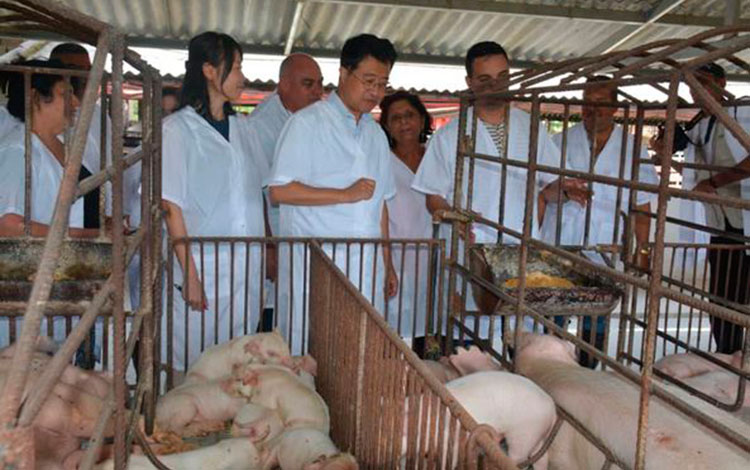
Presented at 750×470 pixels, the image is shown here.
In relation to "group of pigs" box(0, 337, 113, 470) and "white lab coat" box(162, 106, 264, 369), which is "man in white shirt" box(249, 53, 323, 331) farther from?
"group of pigs" box(0, 337, 113, 470)

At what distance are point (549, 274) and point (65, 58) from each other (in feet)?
8.12

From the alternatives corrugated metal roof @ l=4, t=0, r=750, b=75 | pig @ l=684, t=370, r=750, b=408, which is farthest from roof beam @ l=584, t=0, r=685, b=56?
pig @ l=684, t=370, r=750, b=408

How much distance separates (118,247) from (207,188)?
5.91 ft

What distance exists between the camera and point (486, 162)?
369 cm

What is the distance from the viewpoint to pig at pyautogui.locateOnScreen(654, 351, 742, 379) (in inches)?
124

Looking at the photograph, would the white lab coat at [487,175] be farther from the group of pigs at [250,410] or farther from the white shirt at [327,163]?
the group of pigs at [250,410]

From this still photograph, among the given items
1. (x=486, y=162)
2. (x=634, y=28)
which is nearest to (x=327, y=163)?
(x=486, y=162)

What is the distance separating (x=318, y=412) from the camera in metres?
2.44

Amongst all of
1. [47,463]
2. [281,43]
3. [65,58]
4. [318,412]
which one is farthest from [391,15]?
[47,463]

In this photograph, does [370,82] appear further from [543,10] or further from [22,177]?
[543,10]

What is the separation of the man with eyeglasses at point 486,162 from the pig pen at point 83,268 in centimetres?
152

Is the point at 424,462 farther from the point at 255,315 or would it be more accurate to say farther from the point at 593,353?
the point at 255,315

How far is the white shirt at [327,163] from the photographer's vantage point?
3307 millimetres

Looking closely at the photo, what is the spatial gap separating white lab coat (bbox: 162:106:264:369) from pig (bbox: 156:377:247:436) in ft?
1.52
